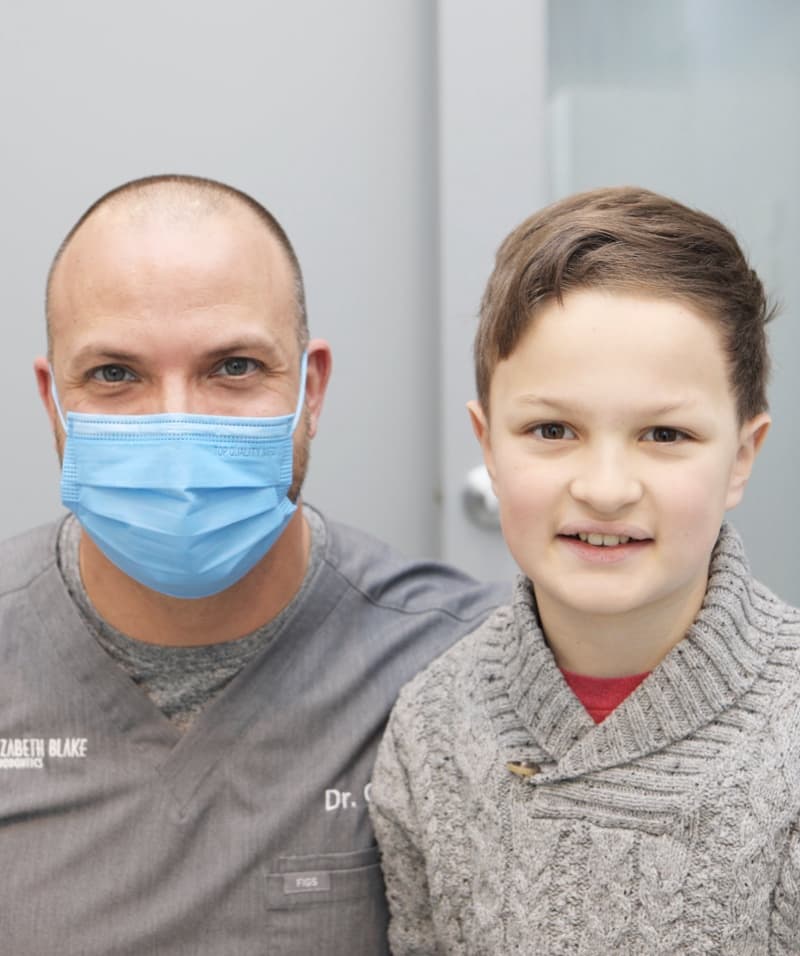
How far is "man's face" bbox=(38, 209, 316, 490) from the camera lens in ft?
4.24

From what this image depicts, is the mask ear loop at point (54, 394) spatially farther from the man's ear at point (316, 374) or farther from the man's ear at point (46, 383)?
the man's ear at point (316, 374)

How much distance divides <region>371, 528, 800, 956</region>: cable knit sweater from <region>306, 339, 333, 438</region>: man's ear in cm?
43

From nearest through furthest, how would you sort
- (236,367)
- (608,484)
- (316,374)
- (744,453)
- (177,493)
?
(608,484)
(744,453)
(177,493)
(236,367)
(316,374)

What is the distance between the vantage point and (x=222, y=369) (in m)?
1.33

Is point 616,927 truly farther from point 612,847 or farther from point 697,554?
point 697,554

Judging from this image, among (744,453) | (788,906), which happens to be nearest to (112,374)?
(744,453)

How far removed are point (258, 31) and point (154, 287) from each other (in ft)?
2.31

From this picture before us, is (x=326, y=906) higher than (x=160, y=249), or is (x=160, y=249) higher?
(x=160, y=249)

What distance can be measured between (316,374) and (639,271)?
58 cm

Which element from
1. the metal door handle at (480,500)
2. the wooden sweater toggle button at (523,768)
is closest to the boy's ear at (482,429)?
the wooden sweater toggle button at (523,768)

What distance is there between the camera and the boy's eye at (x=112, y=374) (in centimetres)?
132

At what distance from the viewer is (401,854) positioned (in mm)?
1235

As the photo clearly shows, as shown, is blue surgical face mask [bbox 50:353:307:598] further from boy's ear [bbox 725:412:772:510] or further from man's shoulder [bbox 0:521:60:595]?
boy's ear [bbox 725:412:772:510]

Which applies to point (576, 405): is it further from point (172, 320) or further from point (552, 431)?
point (172, 320)
